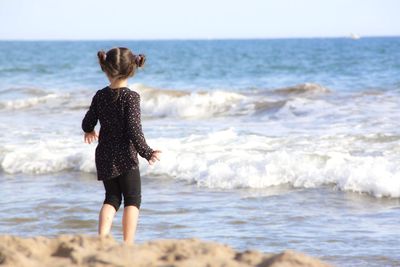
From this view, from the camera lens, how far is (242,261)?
134 inches

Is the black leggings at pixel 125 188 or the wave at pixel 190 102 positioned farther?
the wave at pixel 190 102

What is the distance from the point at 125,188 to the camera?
4996mm

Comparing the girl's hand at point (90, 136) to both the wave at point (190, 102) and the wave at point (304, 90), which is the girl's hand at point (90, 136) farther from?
the wave at point (304, 90)

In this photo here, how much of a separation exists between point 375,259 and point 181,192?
3076 mm

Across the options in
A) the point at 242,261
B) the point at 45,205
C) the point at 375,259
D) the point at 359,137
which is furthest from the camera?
the point at 359,137

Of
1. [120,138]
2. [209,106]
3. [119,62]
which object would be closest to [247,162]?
[120,138]

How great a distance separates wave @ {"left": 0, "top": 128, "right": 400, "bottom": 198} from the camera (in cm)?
859

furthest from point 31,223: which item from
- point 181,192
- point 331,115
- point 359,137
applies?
point 331,115

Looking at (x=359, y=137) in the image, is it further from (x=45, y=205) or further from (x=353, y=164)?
(x=45, y=205)

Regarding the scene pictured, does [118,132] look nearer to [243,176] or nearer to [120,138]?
[120,138]

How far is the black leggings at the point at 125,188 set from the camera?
16.4ft

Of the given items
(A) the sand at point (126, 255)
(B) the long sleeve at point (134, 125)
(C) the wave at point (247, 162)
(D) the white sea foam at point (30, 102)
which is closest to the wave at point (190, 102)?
(D) the white sea foam at point (30, 102)

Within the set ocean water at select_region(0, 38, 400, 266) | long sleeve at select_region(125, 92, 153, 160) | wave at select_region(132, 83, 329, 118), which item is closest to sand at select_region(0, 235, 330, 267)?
long sleeve at select_region(125, 92, 153, 160)

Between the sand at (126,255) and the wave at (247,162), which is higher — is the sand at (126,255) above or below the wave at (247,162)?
above
